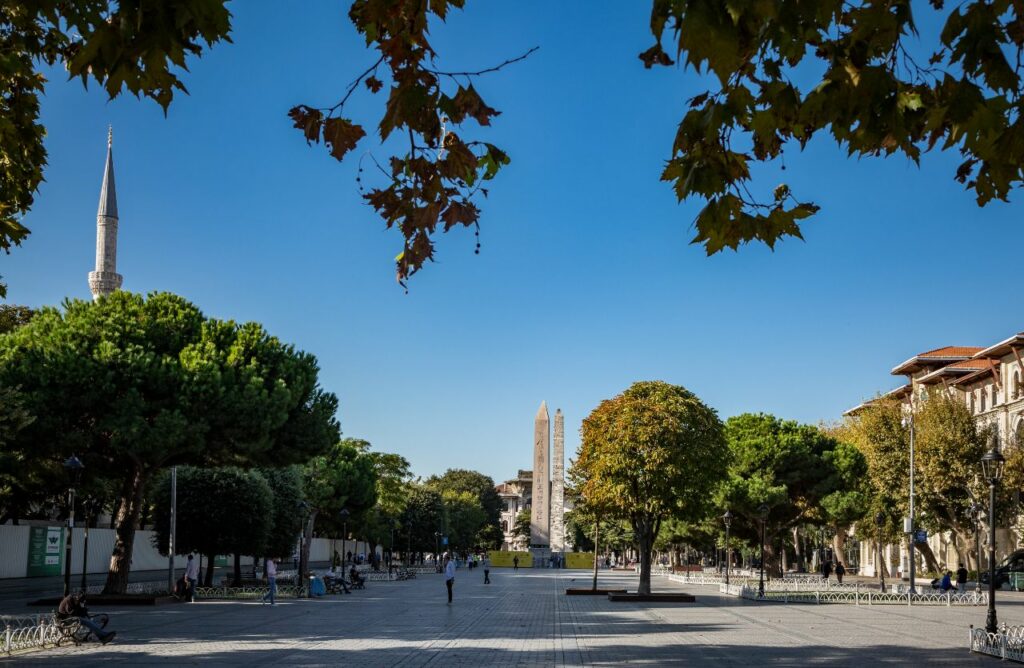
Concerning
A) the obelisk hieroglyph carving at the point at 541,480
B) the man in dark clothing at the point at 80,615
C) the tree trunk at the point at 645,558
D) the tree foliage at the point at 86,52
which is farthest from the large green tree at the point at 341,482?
the tree foliage at the point at 86,52

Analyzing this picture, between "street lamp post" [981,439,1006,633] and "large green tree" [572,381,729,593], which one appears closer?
"street lamp post" [981,439,1006,633]

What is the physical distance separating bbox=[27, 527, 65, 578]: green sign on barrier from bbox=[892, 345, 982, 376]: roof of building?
55580 millimetres

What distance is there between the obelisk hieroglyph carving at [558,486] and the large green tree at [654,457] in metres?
52.3

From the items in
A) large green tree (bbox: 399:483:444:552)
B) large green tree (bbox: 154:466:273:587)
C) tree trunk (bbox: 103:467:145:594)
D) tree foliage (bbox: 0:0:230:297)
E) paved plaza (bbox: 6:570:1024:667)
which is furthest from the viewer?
large green tree (bbox: 399:483:444:552)

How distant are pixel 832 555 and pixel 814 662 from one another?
3722 inches

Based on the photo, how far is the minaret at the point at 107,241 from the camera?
7319 centimetres

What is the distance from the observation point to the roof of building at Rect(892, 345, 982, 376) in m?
72.8

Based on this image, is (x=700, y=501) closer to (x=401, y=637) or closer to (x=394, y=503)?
(x=401, y=637)

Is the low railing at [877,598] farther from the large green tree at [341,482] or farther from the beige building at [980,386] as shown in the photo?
the large green tree at [341,482]

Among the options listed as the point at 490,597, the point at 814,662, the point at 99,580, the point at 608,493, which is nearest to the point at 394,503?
the point at 99,580

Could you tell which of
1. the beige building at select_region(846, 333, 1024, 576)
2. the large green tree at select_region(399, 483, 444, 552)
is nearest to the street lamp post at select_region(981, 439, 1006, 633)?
the beige building at select_region(846, 333, 1024, 576)

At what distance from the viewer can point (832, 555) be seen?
349 ft

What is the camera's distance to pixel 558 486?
9400 centimetres

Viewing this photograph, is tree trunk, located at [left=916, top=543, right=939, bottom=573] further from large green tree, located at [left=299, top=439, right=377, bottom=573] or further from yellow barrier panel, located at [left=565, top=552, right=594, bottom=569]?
yellow barrier panel, located at [left=565, top=552, right=594, bottom=569]
